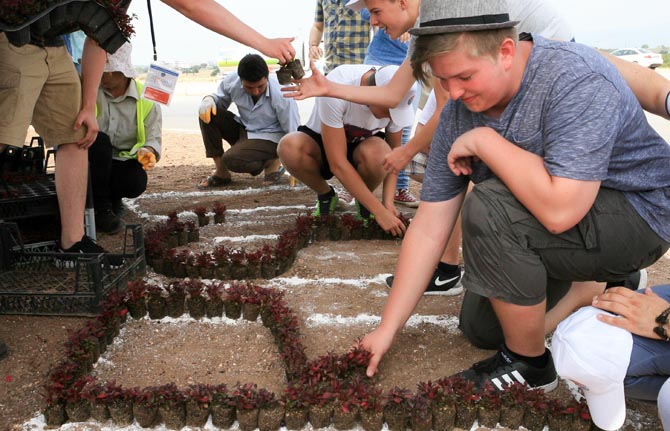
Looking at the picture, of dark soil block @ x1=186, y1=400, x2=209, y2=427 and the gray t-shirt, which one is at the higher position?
the gray t-shirt

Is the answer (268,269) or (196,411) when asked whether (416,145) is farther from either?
(196,411)

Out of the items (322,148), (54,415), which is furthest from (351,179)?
(54,415)

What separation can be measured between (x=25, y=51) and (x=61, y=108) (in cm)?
42

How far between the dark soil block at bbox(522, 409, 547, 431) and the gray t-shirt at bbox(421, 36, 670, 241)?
913 millimetres

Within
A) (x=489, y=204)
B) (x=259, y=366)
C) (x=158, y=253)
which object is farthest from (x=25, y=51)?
(x=489, y=204)

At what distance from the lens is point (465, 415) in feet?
8.71

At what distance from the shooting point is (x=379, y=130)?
5.55m

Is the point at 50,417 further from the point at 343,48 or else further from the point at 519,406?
the point at 343,48

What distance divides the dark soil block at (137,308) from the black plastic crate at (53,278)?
155 millimetres

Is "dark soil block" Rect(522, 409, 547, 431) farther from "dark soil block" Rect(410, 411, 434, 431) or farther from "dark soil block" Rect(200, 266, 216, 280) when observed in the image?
"dark soil block" Rect(200, 266, 216, 280)

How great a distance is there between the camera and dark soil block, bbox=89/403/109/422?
2.68 m

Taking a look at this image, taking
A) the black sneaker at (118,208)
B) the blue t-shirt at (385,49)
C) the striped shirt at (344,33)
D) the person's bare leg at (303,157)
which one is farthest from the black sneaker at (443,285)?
the striped shirt at (344,33)

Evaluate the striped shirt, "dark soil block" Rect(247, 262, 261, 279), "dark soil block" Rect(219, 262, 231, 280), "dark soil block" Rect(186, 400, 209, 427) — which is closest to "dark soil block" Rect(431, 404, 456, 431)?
"dark soil block" Rect(186, 400, 209, 427)

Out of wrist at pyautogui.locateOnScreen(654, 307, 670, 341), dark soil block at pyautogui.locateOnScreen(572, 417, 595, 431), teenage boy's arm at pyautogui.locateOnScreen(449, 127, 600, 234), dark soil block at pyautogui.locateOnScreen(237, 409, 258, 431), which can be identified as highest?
teenage boy's arm at pyautogui.locateOnScreen(449, 127, 600, 234)
